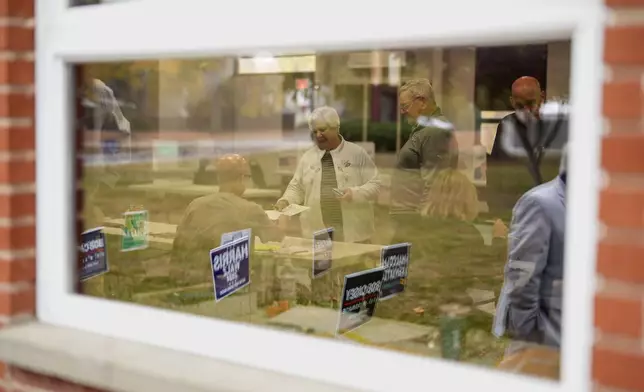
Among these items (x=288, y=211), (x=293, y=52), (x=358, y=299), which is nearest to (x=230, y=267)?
(x=358, y=299)

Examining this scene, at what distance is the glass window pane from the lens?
218 cm

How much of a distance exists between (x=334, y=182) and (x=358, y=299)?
1828 millimetres

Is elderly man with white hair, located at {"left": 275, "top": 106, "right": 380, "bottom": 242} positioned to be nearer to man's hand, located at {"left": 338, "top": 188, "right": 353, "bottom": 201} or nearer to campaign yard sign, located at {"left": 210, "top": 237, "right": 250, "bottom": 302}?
man's hand, located at {"left": 338, "top": 188, "right": 353, "bottom": 201}

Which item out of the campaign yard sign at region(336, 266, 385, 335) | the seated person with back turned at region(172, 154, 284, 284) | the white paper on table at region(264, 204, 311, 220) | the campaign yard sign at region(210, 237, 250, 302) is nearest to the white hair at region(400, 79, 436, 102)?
the white paper on table at region(264, 204, 311, 220)

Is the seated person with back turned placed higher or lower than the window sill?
higher

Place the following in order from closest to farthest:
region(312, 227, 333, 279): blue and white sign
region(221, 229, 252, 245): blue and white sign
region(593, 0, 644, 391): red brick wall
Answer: region(593, 0, 644, 391): red brick wall → region(221, 229, 252, 245): blue and white sign → region(312, 227, 333, 279): blue and white sign

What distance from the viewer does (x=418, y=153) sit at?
4.30m

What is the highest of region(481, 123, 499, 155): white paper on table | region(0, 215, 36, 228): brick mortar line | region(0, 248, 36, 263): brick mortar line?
region(481, 123, 499, 155): white paper on table

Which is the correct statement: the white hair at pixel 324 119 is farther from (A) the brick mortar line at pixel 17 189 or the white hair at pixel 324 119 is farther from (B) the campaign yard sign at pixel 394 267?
(A) the brick mortar line at pixel 17 189

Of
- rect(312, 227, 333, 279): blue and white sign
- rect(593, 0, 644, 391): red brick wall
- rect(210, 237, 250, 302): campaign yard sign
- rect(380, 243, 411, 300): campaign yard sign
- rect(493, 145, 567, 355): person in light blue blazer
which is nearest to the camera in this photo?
rect(593, 0, 644, 391): red brick wall

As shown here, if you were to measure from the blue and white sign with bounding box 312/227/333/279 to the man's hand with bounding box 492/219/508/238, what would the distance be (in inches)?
33.5

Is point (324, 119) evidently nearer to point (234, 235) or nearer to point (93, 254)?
point (234, 235)

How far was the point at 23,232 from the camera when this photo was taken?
7.24ft

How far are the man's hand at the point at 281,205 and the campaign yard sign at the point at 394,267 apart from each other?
57 centimetres
